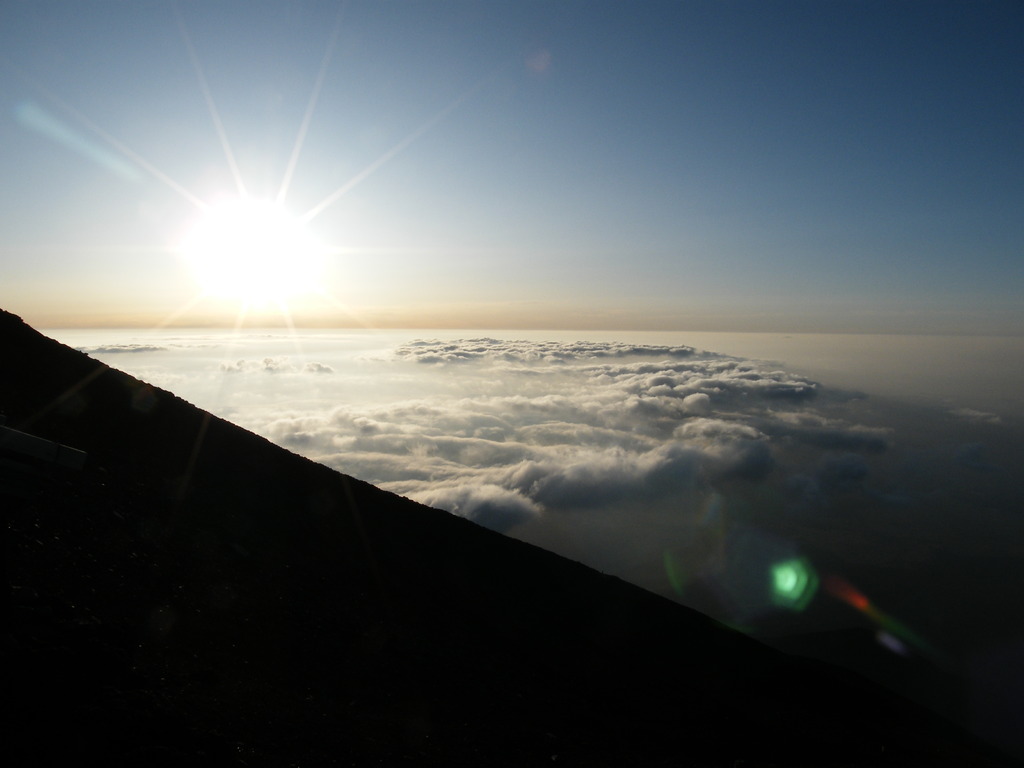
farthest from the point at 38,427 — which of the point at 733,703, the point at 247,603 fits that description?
the point at 733,703

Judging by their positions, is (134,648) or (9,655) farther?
(134,648)

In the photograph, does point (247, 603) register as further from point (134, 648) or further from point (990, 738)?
A: point (990, 738)

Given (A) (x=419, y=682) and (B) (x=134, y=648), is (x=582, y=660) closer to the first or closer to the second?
(A) (x=419, y=682)

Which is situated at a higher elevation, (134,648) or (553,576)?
(134,648)

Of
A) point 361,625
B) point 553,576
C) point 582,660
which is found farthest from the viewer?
point 553,576

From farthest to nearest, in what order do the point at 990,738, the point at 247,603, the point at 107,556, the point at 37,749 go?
the point at 990,738, the point at 247,603, the point at 107,556, the point at 37,749

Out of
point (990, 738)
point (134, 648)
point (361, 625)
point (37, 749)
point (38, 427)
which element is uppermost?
point (38, 427)

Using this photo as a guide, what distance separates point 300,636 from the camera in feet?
42.6

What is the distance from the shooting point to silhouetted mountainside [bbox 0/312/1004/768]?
760cm

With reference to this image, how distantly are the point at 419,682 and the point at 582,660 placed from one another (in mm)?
9148

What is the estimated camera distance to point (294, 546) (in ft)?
62.1

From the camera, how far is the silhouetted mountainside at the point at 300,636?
7598 mm

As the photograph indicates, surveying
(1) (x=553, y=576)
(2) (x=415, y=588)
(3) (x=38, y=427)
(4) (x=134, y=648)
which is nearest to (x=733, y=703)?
(1) (x=553, y=576)

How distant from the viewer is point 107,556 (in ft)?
37.3
